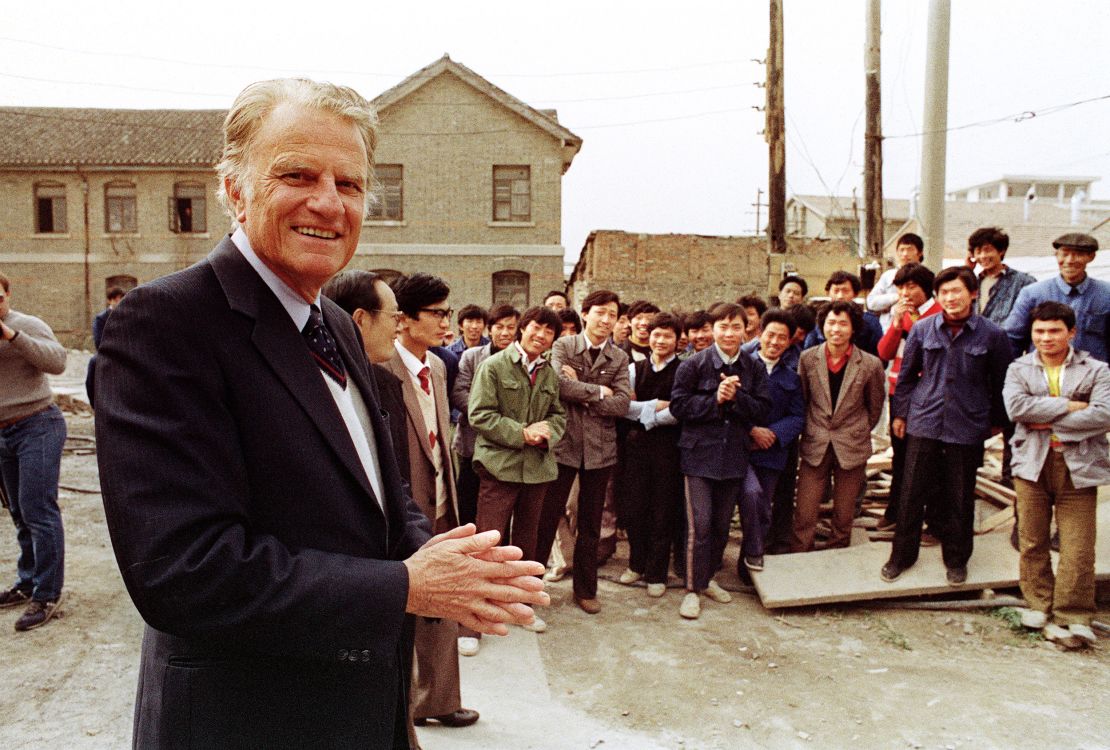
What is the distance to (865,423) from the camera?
20.2ft

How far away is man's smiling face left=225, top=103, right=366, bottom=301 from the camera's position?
55.1 inches

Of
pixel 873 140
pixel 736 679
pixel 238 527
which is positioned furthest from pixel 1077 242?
pixel 873 140

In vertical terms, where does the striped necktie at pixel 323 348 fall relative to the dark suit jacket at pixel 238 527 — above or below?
above

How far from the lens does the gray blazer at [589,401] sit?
18.4ft

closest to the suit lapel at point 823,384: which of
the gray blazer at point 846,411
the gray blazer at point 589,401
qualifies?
the gray blazer at point 846,411

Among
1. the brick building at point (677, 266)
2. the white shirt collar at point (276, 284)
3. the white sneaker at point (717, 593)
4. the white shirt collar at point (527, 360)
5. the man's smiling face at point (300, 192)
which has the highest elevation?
the brick building at point (677, 266)

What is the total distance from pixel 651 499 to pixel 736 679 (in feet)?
6.03

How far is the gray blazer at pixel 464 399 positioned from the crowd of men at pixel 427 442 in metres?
0.03

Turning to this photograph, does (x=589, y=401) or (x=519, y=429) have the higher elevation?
(x=589, y=401)

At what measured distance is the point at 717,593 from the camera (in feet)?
18.9

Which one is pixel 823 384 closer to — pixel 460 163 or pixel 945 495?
pixel 945 495

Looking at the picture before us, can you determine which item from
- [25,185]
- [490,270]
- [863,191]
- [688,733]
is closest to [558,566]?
[688,733]

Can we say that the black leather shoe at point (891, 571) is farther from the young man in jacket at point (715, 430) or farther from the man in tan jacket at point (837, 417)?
the young man in jacket at point (715, 430)

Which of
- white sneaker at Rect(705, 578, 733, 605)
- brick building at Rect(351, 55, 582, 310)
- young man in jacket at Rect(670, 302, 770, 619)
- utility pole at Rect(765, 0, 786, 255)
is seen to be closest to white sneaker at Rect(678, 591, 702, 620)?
young man in jacket at Rect(670, 302, 770, 619)
